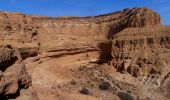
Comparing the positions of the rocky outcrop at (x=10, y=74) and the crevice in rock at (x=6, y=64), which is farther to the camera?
the crevice in rock at (x=6, y=64)

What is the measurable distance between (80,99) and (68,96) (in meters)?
1.68

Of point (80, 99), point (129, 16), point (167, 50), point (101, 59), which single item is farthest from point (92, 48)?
point (80, 99)

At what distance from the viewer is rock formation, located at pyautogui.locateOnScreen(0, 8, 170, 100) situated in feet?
131

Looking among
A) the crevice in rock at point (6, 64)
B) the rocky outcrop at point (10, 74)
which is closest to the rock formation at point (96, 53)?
the rocky outcrop at point (10, 74)

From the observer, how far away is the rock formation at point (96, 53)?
131 ft

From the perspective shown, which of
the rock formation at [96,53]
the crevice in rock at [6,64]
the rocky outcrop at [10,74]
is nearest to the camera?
the rocky outcrop at [10,74]

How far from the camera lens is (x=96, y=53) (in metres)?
56.0

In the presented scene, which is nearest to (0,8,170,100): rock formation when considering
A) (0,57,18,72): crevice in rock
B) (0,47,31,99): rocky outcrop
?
(0,47,31,99): rocky outcrop

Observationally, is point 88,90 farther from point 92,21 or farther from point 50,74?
point 92,21

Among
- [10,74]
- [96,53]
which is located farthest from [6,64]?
[96,53]

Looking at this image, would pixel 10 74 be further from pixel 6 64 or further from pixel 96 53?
pixel 96 53

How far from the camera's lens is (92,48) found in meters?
55.7

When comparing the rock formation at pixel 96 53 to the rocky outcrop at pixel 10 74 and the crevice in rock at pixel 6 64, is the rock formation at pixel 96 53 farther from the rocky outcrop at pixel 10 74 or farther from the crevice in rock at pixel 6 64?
the crevice in rock at pixel 6 64

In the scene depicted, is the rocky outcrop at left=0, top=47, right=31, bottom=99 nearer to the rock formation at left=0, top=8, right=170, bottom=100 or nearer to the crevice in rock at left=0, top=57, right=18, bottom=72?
the crevice in rock at left=0, top=57, right=18, bottom=72
